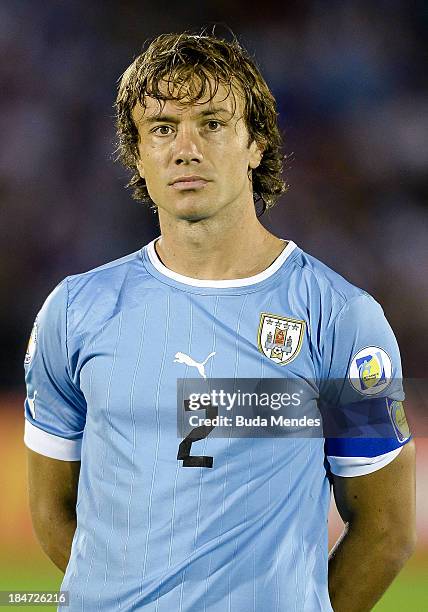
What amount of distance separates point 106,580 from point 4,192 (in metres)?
2.58

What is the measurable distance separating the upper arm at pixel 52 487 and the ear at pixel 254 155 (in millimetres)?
783

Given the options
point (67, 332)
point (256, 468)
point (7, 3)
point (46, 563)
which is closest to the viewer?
point (256, 468)

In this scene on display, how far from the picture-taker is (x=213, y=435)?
1823 mm

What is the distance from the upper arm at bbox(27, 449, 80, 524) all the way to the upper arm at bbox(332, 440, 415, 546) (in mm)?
612

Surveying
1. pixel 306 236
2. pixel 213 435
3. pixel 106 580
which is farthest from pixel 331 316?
pixel 306 236

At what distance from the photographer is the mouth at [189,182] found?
1.85m

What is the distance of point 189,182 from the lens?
1.85 metres

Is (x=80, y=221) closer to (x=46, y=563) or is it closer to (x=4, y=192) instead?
(x=4, y=192)

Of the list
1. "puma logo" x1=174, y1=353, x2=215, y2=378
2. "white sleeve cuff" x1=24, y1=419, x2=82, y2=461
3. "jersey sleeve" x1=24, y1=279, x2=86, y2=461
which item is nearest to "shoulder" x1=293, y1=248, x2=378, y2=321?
"puma logo" x1=174, y1=353, x2=215, y2=378

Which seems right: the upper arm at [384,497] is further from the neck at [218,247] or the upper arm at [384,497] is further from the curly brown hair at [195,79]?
the curly brown hair at [195,79]

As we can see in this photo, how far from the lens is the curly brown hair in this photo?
1.91 m

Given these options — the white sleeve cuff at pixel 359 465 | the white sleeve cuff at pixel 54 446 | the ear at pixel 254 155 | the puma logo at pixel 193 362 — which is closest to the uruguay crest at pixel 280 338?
the puma logo at pixel 193 362

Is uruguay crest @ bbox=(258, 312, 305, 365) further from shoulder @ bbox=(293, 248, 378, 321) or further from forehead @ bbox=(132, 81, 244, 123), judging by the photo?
forehead @ bbox=(132, 81, 244, 123)

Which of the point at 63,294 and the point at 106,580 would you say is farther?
the point at 63,294
